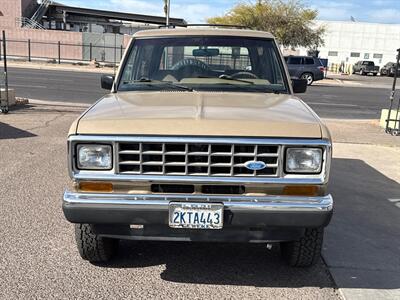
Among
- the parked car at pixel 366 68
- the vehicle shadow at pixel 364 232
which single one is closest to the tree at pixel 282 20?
the parked car at pixel 366 68

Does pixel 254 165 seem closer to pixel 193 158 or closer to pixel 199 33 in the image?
pixel 193 158

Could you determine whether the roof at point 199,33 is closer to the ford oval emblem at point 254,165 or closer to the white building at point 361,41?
the ford oval emblem at point 254,165

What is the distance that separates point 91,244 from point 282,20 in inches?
1582

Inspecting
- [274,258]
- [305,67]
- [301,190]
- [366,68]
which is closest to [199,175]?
[301,190]

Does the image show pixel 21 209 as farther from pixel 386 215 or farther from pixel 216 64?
pixel 386 215

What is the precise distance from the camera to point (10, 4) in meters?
48.9

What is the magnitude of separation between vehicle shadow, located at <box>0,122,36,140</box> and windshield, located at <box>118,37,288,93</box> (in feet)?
15.7

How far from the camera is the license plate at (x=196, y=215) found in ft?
10.9

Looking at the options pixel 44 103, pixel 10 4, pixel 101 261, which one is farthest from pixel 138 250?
pixel 10 4

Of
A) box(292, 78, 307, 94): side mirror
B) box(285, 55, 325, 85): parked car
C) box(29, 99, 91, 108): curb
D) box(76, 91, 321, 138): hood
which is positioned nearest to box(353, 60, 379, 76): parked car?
box(285, 55, 325, 85): parked car

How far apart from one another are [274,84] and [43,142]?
522cm

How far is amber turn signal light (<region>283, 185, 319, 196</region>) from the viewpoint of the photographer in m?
3.39

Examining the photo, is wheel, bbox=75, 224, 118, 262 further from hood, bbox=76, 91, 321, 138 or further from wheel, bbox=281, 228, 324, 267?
wheel, bbox=281, 228, 324, 267

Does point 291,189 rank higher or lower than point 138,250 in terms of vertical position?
higher
